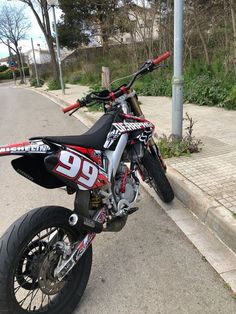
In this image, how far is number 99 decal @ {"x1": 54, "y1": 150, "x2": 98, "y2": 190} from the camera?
2.07m

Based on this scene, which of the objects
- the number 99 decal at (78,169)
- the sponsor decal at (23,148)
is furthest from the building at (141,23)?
the sponsor decal at (23,148)

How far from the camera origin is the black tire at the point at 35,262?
194 centimetres

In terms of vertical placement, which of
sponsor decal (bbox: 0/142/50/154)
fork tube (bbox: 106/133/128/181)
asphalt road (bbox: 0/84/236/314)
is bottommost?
asphalt road (bbox: 0/84/236/314)

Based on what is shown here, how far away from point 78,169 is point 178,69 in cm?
310

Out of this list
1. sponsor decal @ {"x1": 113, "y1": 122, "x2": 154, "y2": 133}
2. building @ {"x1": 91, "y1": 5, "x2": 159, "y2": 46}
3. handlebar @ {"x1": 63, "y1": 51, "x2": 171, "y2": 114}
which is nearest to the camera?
sponsor decal @ {"x1": 113, "y1": 122, "x2": 154, "y2": 133}

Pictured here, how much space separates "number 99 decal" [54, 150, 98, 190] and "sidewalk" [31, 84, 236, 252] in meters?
1.41

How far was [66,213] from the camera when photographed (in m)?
2.26

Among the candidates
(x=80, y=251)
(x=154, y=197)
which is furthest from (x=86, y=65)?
(x=80, y=251)

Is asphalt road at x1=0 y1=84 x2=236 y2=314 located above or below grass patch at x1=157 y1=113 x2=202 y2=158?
below

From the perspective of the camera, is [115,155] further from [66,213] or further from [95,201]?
[66,213]

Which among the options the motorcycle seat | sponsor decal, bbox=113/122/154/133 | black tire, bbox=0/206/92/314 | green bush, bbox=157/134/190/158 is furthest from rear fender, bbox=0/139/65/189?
green bush, bbox=157/134/190/158

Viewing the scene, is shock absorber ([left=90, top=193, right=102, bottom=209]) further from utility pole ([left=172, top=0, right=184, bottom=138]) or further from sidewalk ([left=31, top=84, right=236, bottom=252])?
utility pole ([left=172, top=0, right=184, bottom=138])

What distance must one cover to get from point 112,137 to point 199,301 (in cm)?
132

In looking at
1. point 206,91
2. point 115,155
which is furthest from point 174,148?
point 206,91
